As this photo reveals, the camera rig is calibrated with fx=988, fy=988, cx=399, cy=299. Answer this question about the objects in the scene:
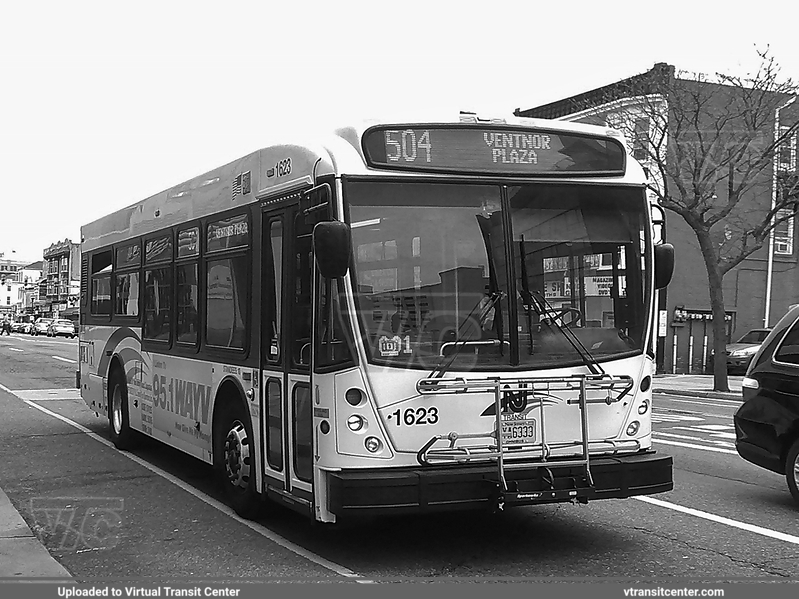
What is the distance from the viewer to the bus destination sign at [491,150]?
22.4 ft

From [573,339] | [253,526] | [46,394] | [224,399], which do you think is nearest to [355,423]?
[573,339]

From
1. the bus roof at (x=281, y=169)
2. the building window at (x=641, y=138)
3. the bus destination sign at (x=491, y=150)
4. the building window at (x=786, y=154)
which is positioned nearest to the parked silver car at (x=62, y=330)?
the building window at (x=641, y=138)

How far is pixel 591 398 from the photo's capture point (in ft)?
22.7

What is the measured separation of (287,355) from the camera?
7.32 metres

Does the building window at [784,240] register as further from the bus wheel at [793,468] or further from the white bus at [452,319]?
the white bus at [452,319]

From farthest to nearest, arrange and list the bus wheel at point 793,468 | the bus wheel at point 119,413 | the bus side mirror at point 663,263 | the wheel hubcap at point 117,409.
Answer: the wheel hubcap at point 117,409 < the bus wheel at point 119,413 < the bus wheel at point 793,468 < the bus side mirror at point 663,263

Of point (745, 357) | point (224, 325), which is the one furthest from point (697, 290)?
point (224, 325)

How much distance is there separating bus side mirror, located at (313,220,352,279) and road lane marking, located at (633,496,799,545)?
4087 millimetres

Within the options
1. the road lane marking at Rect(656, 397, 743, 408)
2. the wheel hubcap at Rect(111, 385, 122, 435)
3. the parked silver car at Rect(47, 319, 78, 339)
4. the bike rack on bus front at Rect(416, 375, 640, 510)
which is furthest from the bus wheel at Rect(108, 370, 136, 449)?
the parked silver car at Rect(47, 319, 78, 339)

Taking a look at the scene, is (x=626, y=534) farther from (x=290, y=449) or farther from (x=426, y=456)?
(x=290, y=449)

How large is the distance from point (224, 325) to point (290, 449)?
189 cm

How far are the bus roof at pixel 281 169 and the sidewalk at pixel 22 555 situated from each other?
3120 mm

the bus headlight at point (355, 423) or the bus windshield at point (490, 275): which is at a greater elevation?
the bus windshield at point (490, 275)

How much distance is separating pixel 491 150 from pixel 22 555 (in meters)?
4.41
